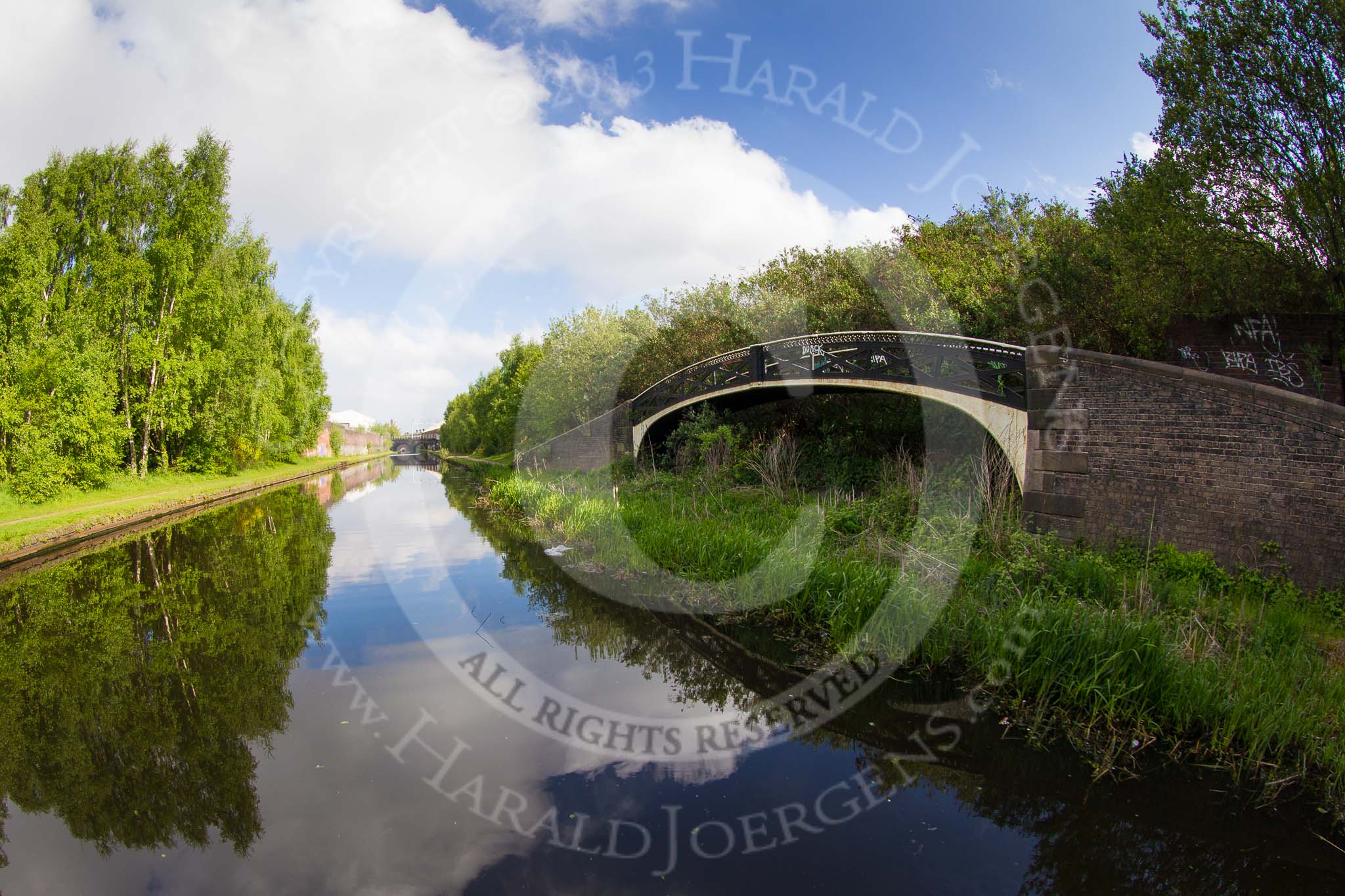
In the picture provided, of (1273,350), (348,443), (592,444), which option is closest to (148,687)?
(1273,350)

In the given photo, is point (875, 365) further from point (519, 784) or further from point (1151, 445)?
point (519, 784)

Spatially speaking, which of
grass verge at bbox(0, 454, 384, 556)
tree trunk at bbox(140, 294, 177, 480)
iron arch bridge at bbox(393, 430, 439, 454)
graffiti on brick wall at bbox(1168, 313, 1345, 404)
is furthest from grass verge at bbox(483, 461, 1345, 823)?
iron arch bridge at bbox(393, 430, 439, 454)

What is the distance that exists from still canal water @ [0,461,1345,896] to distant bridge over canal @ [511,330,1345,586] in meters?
3.95

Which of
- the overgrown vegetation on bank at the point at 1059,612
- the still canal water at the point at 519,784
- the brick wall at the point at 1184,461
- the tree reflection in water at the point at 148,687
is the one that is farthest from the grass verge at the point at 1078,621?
the tree reflection in water at the point at 148,687

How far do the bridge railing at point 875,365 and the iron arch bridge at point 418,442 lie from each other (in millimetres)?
82046

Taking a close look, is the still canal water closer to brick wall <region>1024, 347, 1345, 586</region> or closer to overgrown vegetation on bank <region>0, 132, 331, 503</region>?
brick wall <region>1024, 347, 1345, 586</region>

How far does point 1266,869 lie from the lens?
11.2ft

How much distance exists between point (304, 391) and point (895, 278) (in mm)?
30901

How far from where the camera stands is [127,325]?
62.9ft

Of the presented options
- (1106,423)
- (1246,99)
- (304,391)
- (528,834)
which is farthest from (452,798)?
(304,391)

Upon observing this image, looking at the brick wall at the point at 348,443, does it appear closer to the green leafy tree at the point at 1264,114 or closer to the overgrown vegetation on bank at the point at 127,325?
the overgrown vegetation on bank at the point at 127,325

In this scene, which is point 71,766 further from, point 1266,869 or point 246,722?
point 1266,869

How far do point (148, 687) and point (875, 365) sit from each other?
10620 mm

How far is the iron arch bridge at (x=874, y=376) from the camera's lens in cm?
922
